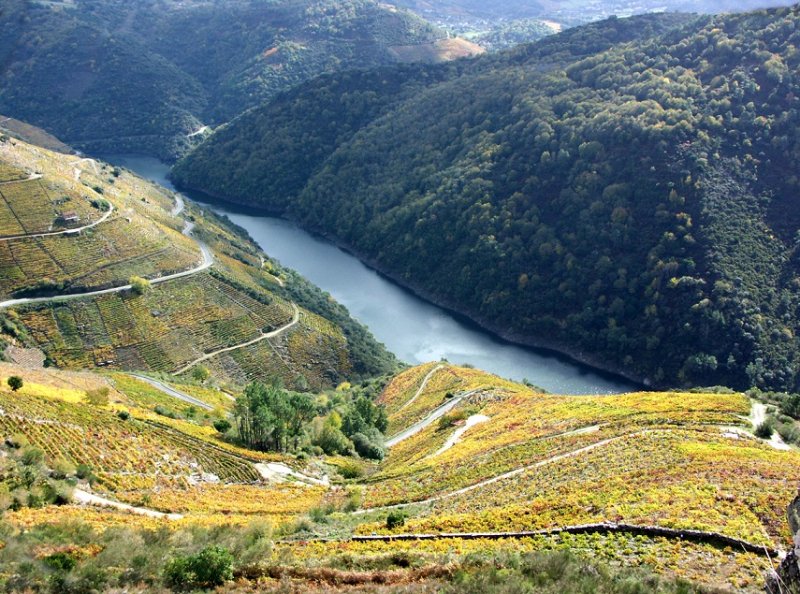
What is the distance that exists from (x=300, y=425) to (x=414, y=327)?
218ft

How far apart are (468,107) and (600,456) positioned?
418 ft

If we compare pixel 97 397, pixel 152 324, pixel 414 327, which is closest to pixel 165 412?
pixel 97 397

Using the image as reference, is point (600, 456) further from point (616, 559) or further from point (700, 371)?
point (700, 371)

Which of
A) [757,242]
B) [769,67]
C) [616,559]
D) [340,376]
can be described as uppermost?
[769,67]

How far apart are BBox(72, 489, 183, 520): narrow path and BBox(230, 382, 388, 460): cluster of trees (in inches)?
652

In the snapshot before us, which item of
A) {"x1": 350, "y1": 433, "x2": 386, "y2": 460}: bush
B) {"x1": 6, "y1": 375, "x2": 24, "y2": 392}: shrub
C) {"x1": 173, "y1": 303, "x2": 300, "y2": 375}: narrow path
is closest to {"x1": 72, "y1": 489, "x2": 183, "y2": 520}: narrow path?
{"x1": 6, "y1": 375, "x2": 24, "y2": 392}: shrub

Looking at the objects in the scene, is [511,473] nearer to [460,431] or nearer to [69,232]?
[460,431]

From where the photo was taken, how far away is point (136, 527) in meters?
27.0

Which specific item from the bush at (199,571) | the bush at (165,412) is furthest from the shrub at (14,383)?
the bush at (199,571)

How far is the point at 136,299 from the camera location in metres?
86.1

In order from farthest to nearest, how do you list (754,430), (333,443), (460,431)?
1. (460,431)
2. (333,443)
3. (754,430)

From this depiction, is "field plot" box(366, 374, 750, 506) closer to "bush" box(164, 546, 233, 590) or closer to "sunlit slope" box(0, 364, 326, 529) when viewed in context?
"sunlit slope" box(0, 364, 326, 529)

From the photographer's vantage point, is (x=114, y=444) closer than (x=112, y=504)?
No

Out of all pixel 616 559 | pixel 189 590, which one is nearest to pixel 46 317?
pixel 189 590
